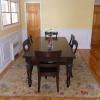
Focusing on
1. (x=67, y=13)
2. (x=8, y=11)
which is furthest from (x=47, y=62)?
(x=67, y=13)

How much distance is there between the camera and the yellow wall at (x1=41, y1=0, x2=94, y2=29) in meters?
6.23

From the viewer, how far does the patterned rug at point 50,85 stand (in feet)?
9.62

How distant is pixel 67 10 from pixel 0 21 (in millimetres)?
3181

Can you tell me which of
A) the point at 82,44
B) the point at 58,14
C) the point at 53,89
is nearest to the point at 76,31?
the point at 82,44

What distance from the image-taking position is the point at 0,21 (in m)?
4.04

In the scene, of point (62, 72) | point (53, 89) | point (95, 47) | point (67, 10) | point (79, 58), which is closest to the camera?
point (53, 89)

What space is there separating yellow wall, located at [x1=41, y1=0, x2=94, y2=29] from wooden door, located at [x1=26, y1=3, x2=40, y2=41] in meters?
0.29

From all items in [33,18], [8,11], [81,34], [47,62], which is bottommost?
[47,62]

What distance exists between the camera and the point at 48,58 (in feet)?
9.31

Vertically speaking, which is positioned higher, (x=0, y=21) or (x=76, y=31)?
(x=0, y=21)

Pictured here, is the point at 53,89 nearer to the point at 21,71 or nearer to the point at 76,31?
the point at 21,71

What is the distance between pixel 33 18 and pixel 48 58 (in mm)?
4087

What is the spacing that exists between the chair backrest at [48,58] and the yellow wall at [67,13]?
3.79m

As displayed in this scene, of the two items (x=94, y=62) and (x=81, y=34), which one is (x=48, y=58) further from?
(x=81, y=34)
